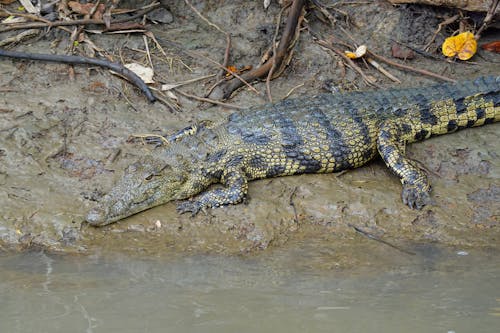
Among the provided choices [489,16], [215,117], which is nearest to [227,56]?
[215,117]

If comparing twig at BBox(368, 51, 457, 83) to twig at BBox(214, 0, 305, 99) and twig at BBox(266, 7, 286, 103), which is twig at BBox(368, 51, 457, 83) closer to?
twig at BBox(214, 0, 305, 99)

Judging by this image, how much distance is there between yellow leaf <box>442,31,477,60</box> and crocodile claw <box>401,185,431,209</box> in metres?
2.17

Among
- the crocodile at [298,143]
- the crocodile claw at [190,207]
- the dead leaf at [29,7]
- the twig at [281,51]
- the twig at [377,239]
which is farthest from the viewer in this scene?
the dead leaf at [29,7]

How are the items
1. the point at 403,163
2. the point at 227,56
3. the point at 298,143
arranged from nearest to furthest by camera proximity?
1. the point at 403,163
2. the point at 298,143
3. the point at 227,56

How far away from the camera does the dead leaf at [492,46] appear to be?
710 cm

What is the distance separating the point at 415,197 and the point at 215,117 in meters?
2.02

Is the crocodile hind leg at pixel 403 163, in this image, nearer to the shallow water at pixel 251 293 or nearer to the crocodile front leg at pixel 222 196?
the shallow water at pixel 251 293

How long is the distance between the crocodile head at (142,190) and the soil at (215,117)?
96 mm

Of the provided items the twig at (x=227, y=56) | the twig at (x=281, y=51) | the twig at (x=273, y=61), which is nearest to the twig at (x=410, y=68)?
the twig at (x=281, y=51)

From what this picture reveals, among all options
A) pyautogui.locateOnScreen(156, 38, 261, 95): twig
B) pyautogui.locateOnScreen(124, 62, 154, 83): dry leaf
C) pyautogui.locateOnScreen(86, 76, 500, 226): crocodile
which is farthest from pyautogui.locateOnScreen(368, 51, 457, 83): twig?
pyautogui.locateOnScreen(124, 62, 154, 83): dry leaf

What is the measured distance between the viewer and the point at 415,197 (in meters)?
5.40

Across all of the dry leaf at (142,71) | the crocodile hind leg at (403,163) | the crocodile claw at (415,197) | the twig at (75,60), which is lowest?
the crocodile claw at (415,197)

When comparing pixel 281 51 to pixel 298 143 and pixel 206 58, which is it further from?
pixel 298 143

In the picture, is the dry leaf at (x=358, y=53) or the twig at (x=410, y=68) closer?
the twig at (x=410, y=68)
